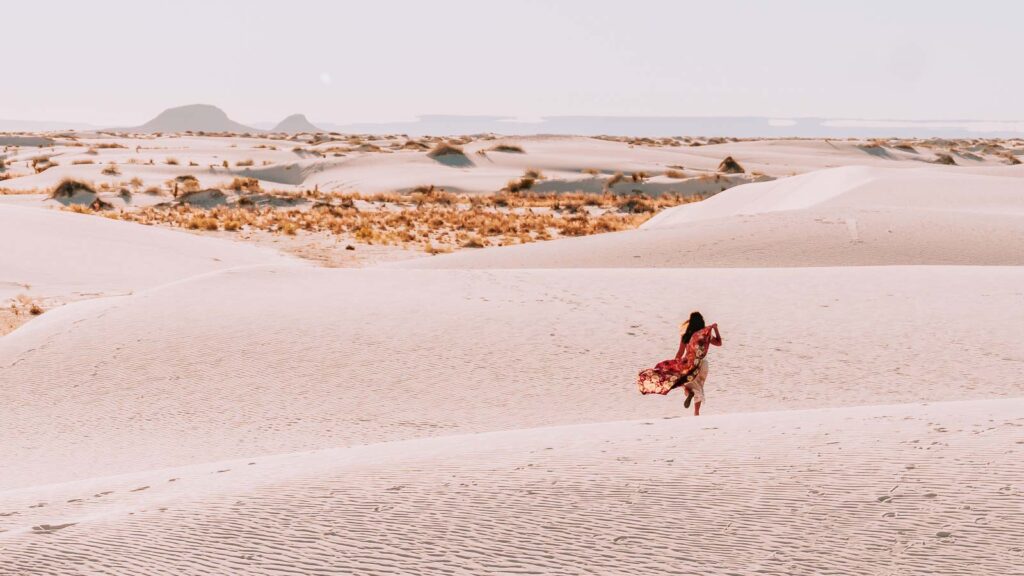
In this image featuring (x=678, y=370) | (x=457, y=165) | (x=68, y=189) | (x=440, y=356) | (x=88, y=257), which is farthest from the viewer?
(x=457, y=165)

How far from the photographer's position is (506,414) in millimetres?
7605

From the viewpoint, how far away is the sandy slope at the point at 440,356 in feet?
24.6

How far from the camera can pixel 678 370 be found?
619 centimetres

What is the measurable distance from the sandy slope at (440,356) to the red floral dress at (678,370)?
138 cm

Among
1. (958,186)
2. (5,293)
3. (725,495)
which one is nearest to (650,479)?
(725,495)

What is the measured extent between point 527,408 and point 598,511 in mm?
4110

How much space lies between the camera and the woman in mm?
Answer: 6031

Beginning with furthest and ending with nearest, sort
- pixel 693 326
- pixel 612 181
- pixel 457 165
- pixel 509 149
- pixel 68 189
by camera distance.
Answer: pixel 509 149 < pixel 457 165 < pixel 612 181 < pixel 68 189 < pixel 693 326

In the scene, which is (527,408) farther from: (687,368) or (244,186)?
(244,186)

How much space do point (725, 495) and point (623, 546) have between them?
1.99ft

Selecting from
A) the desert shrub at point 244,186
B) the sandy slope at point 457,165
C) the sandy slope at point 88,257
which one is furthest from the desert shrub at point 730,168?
the sandy slope at point 88,257

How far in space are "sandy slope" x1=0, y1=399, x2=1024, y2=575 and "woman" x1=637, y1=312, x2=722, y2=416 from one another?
1183mm

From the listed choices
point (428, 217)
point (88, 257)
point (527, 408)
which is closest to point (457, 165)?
point (428, 217)

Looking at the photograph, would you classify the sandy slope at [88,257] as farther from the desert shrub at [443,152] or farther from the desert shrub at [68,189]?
the desert shrub at [443,152]
